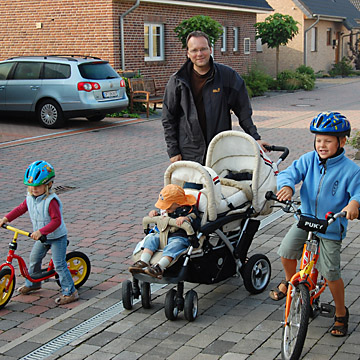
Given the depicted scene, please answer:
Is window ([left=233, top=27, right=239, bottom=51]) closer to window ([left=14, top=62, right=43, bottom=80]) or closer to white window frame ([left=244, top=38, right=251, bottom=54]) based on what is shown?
white window frame ([left=244, top=38, right=251, bottom=54])

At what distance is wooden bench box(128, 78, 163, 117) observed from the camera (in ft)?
66.0

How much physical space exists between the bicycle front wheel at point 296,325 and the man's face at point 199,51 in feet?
7.63

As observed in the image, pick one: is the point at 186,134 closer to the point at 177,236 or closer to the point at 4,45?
the point at 177,236

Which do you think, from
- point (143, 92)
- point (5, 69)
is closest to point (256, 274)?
point (5, 69)

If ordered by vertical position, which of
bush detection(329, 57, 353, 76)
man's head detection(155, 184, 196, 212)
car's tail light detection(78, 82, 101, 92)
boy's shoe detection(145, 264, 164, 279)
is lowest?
boy's shoe detection(145, 264, 164, 279)

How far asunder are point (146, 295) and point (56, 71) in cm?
1270

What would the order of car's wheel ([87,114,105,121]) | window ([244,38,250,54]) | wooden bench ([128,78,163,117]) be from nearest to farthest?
car's wheel ([87,114,105,121]) < wooden bench ([128,78,163,117]) < window ([244,38,250,54])

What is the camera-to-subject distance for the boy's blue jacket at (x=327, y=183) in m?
4.50

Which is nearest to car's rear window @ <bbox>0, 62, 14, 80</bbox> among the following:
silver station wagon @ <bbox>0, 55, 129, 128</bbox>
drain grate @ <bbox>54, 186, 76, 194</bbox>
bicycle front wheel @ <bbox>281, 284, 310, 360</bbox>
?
silver station wagon @ <bbox>0, 55, 129, 128</bbox>

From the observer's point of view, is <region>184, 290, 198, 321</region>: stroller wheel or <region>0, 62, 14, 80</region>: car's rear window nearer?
<region>184, 290, 198, 321</region>: stroller wheel

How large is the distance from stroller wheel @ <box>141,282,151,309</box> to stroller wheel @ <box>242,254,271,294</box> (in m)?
0.83

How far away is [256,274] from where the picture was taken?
5691mm

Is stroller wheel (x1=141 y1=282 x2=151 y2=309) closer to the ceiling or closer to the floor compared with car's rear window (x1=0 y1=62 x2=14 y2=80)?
closer to the floor

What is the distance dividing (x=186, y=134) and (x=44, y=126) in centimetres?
1184
